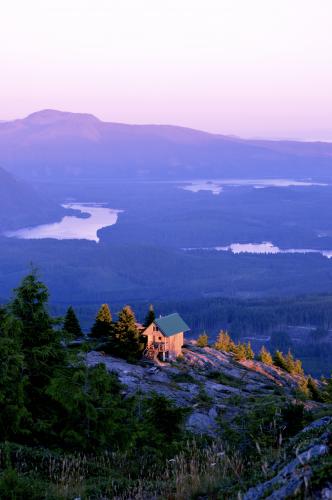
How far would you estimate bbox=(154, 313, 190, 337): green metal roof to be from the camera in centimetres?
4350

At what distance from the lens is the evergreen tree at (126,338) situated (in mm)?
39531

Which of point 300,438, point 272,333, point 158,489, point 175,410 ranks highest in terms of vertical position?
point 300,438

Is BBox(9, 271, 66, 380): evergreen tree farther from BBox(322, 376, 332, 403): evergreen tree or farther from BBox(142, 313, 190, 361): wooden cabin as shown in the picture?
BBox(322, 376, 332, 403): evergreen tree

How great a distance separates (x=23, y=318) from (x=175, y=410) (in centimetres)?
532

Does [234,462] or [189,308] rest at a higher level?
[234,462]

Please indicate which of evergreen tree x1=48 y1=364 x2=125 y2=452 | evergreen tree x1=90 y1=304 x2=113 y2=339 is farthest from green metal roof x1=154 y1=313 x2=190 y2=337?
evergreen tree x1=48 y1=364 x2=125 y2=452

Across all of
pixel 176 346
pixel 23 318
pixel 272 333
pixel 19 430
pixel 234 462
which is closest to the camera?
pixel 234 462

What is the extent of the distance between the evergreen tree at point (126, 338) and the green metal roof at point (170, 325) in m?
2.89

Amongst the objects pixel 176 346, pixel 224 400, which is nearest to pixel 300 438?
pixel 224 400

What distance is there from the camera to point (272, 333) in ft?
423

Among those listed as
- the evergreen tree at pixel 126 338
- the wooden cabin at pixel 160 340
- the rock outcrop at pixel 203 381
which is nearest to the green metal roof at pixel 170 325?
the wooden cabin at pixel 160 340

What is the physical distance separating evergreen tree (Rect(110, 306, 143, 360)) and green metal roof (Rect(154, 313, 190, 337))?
9.48 feet

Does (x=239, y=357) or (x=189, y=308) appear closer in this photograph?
(x=239, y=357)

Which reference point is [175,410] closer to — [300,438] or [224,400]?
[300,438]
